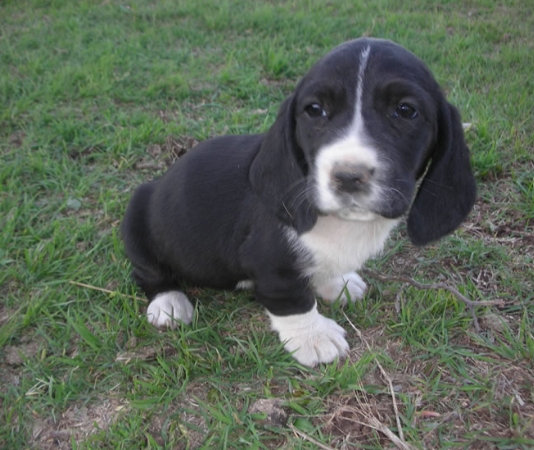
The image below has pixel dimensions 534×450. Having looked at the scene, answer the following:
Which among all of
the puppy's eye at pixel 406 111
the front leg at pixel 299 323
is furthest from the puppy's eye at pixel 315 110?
the front leg at pixel 299 323

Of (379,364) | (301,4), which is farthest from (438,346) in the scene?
(301,4)

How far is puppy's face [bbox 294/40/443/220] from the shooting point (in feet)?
6.70

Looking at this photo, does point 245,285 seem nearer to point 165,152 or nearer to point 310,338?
point 310,338

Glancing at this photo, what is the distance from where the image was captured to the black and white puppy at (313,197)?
2.13 meters

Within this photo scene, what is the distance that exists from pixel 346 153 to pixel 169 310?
1384 mm

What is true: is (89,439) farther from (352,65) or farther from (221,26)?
(221,26)

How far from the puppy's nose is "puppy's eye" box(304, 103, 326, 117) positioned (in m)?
0.33

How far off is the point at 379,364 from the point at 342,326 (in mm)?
378

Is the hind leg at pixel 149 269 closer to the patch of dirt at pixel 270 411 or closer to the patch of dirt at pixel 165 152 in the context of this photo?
the patch of dirt at pixel 270 411

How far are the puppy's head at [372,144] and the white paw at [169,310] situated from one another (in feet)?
2.95

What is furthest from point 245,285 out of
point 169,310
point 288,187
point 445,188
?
point 445,188

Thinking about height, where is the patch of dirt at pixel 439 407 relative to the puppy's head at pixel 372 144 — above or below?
below

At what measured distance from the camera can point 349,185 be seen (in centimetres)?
202

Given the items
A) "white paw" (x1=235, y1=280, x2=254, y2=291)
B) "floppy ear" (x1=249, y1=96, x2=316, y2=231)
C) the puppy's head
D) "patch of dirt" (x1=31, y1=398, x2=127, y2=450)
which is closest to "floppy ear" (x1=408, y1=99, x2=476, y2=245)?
the puppy's head
